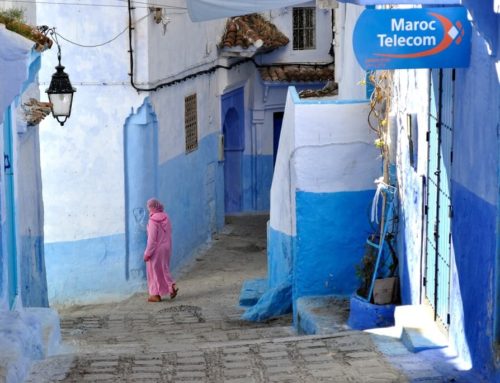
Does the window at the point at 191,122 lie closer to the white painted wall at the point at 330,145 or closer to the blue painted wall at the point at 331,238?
the white painted wall at the point at 330,145

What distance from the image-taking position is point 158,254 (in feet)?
50.8

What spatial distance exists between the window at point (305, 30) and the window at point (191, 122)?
5.82 m

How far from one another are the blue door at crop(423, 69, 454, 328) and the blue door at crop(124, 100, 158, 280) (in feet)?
24.7

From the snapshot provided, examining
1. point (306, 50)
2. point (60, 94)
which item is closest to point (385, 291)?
point (60, 94)

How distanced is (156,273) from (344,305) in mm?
4135

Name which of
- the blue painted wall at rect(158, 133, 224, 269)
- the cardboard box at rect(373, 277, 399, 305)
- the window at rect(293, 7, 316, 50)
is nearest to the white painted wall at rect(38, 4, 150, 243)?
the blue painted wall at rect(158, 133, 224, 269)

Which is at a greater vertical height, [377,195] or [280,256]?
[377,195]

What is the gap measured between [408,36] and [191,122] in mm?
12284

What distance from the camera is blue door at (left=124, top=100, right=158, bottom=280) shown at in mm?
16625

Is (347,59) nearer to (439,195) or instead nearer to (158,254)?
(158,254)

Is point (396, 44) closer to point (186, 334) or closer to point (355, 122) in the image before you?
point (355, 122)

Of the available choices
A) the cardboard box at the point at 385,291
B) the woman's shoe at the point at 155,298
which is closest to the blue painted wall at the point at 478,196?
the cardboard box at the point at 385,291

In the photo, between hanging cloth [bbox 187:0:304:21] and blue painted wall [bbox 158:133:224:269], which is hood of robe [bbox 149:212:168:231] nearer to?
blue painted wall [bbox 158:133:224:269]

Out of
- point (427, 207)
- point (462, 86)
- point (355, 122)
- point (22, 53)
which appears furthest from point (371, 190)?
point (22, 53)
